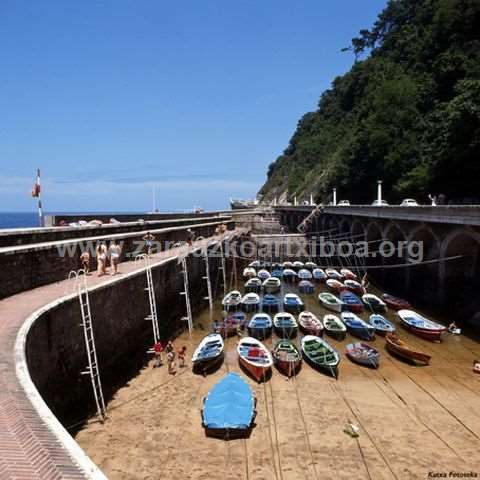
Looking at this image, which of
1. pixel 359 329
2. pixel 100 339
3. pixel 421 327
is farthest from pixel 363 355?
pixel 100 339

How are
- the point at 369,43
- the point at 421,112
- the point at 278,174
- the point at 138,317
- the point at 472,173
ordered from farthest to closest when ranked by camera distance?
the point at 278,174 → the point at 369,43 → the point at 421,112 → the point at 472,173 → the point at 138,317

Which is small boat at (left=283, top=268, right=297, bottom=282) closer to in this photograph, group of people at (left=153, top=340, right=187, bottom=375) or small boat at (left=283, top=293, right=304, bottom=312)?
small boat at (left=283, top=293, right=304, bottom=312)

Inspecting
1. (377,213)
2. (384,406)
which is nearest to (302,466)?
(384,406)

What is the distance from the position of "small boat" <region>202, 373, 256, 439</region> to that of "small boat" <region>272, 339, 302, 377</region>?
165 inches

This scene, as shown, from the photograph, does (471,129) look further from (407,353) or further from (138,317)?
(138,317)

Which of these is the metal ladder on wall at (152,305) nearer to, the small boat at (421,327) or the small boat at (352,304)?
the small boat at (352,304)

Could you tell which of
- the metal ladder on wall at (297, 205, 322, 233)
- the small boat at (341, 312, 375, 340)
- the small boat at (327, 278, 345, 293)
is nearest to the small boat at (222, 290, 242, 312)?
the small boat at (341, 312, 375, 340)

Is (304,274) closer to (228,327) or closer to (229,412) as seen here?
(228,327)

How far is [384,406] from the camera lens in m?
17.7

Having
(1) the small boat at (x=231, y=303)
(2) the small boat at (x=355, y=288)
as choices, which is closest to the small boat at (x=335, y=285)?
(2) the small boat at (x=355, y=288)

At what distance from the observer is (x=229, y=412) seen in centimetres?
1527

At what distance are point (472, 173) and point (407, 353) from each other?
28347 millimetres

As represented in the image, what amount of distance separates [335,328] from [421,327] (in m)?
5.62

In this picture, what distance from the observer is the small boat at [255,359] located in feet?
64.8
